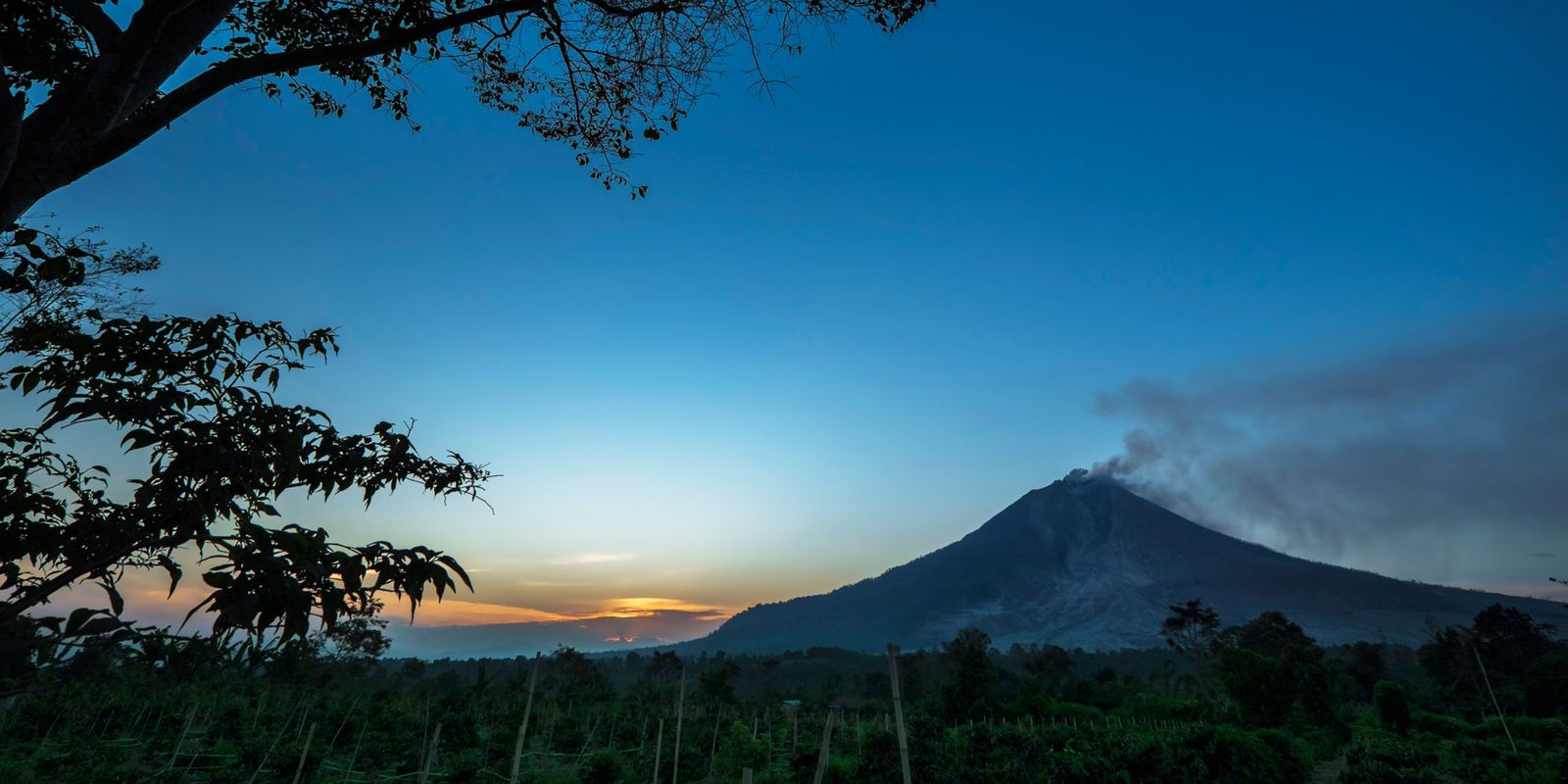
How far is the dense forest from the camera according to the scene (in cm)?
1343

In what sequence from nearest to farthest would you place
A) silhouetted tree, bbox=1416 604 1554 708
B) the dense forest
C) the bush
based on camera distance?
the dense forest < the bush < silhouetted tree, bbox=1416 604 1554 708

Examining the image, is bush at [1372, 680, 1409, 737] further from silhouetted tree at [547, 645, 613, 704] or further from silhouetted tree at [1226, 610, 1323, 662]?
silhouetted tree at [547, 645, 613, 704]

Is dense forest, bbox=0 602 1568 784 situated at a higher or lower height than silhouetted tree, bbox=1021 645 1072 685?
higher

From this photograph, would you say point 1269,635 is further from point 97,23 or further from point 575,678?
point 97,23

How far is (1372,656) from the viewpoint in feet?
154

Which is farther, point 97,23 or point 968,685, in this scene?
point 968,685

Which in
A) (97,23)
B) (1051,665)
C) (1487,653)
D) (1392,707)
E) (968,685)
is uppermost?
(97,23)

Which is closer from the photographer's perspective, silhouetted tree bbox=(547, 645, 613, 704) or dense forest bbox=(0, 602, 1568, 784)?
dense forest bbox=(0, 602, 1568, 784)

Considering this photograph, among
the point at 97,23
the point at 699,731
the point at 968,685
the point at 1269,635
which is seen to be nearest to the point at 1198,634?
the point at 1269,635

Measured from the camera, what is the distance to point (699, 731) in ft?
83.1

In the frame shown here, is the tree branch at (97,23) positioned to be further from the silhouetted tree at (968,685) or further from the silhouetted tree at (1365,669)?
the silhouetted tree at (1365,669)

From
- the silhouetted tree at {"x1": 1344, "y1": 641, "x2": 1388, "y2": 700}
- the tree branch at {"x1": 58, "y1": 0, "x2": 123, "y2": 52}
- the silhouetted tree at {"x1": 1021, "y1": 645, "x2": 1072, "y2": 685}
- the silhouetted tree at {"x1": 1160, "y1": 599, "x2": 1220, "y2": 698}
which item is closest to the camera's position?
the tree branch at {"x1": 58, "y1": 0, "x2": 123, "y2": 52}

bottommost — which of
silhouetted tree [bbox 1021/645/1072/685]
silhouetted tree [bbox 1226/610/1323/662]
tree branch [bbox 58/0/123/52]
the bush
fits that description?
silhouetted tree [bbox 1021/645/1072/685]

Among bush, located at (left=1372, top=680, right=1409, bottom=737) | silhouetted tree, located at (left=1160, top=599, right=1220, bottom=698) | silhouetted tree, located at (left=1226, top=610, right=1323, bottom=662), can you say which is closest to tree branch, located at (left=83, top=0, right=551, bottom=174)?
bush, located at (left=1372, top=680, right=1409, bottom=737)
